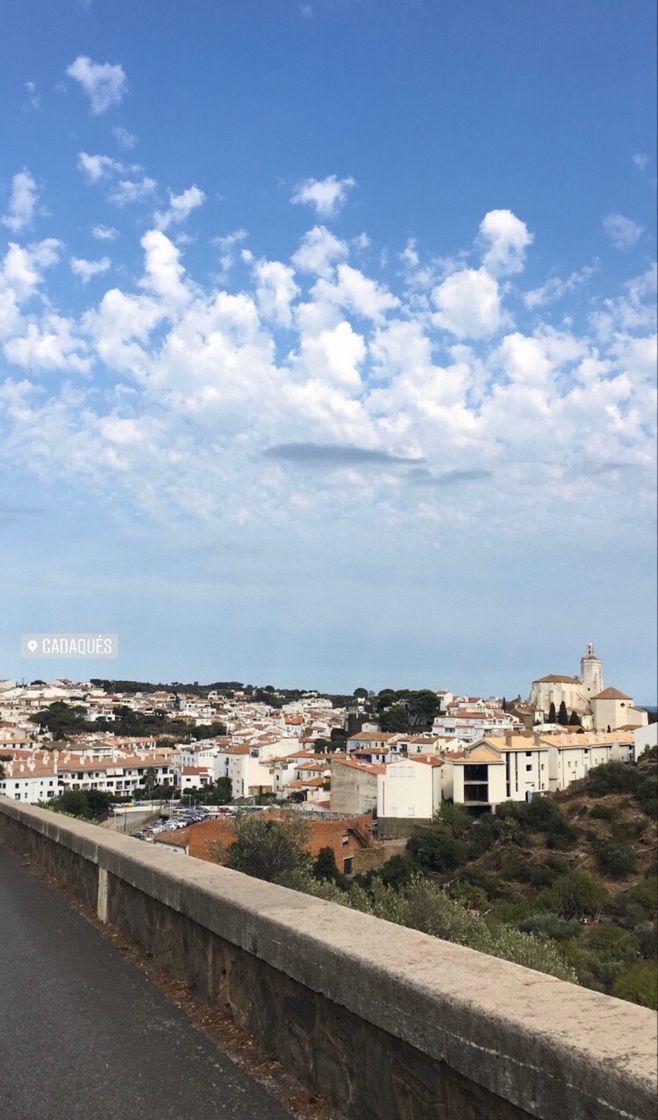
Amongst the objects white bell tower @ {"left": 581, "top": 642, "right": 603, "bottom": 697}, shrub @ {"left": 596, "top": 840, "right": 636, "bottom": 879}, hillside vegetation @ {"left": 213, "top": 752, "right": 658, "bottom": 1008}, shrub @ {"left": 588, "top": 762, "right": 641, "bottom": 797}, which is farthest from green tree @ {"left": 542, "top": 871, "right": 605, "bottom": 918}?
white bell tower @ {"left": 581, "top": 642, "right": 603, "bottom": 697}

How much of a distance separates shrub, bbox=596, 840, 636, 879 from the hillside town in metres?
15.5

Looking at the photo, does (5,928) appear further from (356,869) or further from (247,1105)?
(356,869)

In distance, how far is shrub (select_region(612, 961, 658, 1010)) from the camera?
28.2m

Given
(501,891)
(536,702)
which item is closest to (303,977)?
(501,891)

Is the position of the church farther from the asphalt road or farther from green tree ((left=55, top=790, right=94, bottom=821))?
the asphalt road

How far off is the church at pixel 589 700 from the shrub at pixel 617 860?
1800 inches

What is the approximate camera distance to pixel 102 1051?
3.54 metres

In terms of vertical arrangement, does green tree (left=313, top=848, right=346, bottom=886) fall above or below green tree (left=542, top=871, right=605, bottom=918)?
above

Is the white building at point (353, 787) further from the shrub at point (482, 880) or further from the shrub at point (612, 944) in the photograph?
the shrub at point (612, 944)

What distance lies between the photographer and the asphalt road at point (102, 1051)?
301 centimetres

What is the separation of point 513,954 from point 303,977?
1306 cm

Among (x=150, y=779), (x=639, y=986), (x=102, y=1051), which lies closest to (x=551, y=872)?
(x=639, y=986)

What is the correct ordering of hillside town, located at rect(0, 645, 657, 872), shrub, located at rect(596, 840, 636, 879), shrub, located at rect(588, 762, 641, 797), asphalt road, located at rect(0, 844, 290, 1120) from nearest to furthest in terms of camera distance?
1. asphalt road, located at rect(0, 844, 290, 1120)
2. shrub, located at rect(596, 840, 636, 879)
3. shrub, located at rect(588, 762, 641, 797)
4. hillside town, located at rect(0, 645, 657, 872)

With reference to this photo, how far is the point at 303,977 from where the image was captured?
314cm
